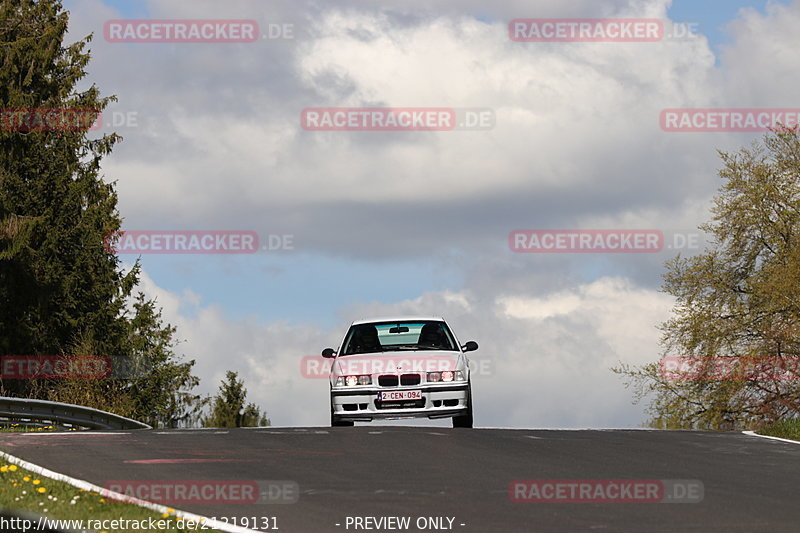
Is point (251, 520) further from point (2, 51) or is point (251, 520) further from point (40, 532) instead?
point (2, 51)

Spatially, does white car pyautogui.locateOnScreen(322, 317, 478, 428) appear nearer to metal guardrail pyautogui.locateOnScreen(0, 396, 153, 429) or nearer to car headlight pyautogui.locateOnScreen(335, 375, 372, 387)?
car headlight pyautogui.locateOnScreen(335, 375, 372, 387)

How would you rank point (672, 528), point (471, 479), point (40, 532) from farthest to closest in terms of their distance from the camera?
point (471, 479) < point (672, 528) < point (40, 532)

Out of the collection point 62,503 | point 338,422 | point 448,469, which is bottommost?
point 62,503

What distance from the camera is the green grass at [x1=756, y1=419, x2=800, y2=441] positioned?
1805cm

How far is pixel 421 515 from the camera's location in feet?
30.0

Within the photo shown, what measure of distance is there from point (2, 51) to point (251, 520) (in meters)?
31.8

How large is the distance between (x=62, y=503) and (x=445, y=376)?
8.77 metres

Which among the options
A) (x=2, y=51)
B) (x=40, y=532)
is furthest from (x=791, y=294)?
(x=40, y=532)

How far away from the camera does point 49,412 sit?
21.6 metres

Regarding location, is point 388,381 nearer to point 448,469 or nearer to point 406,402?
point 406,402

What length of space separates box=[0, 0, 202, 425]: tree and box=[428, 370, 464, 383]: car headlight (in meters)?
18.5

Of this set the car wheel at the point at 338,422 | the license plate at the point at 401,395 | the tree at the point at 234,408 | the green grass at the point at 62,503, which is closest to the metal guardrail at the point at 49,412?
the car wheel at the point at 338,422

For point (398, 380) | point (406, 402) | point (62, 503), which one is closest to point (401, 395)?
point (406, 402)

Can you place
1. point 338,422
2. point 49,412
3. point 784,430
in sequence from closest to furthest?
point 338,422, point 784,430, point 49,412
